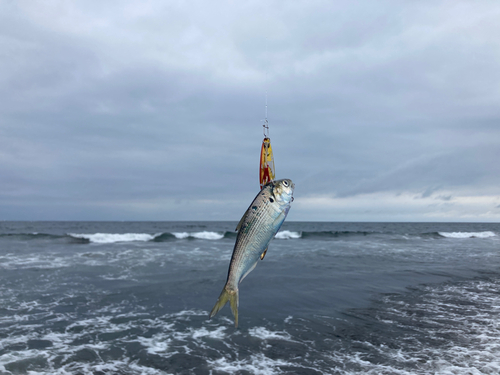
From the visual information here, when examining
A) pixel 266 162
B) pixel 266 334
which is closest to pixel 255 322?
pixel 266 334

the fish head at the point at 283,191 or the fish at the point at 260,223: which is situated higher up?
the fish head at the point at 283,191

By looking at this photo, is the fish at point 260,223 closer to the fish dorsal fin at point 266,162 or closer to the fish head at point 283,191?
the fish head at point 283,191

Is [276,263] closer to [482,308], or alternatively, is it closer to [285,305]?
[285,305]

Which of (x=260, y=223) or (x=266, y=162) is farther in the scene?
(x=266, y=162)

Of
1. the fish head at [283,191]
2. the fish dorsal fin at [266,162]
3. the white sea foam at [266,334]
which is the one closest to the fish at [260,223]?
the fish head at [283,191]

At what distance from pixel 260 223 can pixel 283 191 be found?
328mm

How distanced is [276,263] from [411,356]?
14.0m

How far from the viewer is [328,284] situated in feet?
51.1

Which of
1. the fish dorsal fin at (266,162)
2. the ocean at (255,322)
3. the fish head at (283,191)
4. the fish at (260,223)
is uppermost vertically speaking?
the fish dorsal fin at (266,162)

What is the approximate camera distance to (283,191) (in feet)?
7.98

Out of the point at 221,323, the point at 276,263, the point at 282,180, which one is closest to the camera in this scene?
the point at 282,180

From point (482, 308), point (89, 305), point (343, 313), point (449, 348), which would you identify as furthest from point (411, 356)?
point (89, 305)

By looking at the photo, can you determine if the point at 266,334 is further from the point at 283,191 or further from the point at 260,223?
the point at 283,191

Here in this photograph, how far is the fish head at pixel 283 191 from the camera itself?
2.44m
